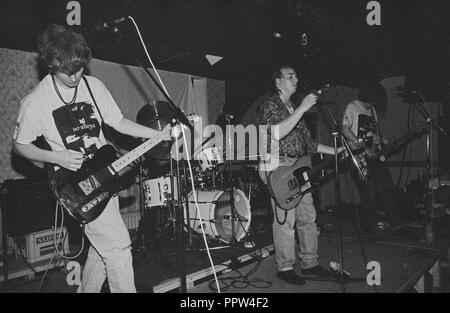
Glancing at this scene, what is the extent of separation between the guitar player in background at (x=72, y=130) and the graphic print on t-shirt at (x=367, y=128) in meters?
3.32

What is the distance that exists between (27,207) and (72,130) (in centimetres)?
244

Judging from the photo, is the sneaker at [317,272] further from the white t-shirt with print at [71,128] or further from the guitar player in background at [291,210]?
the white t-shirt with print at [71,128]

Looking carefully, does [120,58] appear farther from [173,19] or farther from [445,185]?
[445,185]

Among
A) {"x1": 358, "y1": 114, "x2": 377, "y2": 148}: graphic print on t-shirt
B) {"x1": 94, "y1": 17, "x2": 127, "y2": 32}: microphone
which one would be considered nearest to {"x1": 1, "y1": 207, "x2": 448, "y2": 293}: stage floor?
{"x1": 358, "y1": 114, "x2": 377, "y2": 148}: graphic print on t-shirt

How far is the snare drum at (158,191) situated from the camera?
426cm

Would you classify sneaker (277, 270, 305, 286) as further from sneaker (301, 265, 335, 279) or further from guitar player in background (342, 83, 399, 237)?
guitar player in background (342, 83, 399, 237)

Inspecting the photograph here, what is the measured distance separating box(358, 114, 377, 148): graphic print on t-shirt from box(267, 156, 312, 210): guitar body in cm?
192

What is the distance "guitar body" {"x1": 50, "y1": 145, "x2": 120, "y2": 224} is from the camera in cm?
226

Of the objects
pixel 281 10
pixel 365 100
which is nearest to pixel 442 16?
pixel 365 100

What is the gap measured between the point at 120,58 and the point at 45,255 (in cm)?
323

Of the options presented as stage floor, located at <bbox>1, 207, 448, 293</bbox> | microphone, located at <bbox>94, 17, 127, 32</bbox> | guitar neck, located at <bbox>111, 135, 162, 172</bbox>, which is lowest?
stage floor, located at <bbox>1, 207, 448, 293</bbox>

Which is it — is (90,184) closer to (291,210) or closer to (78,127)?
(78,127)

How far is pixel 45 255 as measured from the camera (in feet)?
14.3

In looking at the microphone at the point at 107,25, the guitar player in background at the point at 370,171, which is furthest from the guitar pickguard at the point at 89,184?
the guitar player in background at the point at 370,171
